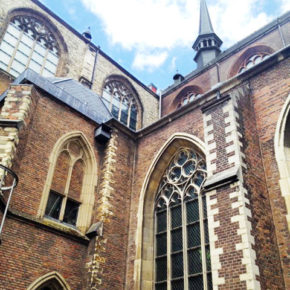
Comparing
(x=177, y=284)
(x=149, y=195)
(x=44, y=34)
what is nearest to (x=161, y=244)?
(x=177, y=284)

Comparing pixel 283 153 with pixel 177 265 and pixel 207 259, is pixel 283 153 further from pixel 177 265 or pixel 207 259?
pixel 177 265

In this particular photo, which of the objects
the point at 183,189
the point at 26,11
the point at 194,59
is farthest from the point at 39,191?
the point at 194,59

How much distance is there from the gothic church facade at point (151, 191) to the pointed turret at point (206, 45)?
44.3 ft

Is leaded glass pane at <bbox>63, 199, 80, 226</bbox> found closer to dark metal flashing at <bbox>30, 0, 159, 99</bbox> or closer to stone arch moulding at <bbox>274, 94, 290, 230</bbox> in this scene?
stone arch moulding at <bbox>274, 94, 290, 230</bbox>

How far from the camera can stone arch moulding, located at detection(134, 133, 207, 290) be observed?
9.34 metres

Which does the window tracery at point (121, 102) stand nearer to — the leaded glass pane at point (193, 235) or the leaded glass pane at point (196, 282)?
the leaded glass pane at point (193, 235)

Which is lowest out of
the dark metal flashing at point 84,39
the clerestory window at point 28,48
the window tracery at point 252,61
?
the clerestory window at point 28,48

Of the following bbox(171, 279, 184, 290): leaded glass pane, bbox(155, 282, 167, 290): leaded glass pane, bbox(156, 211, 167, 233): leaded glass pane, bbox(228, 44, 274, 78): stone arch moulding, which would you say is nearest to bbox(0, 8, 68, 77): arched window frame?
bbox(228, 44, 274, 78): stone arch moulding

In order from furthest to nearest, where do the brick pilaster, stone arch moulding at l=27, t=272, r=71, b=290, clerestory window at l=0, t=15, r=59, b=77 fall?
clerestory window at l=0, t=15, r=59, b=77 < stone arch moulding at l=27, t=272, r=71, b=290 < the brick pilaster

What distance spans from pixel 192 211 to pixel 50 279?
3917mm

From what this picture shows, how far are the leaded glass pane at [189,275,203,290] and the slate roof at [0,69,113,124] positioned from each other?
225 inches

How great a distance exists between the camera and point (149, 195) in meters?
10.7

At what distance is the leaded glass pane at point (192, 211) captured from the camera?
29.9 ft

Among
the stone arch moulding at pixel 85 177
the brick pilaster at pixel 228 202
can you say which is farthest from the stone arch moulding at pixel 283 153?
the stone arch moulding at pixel 85 177
